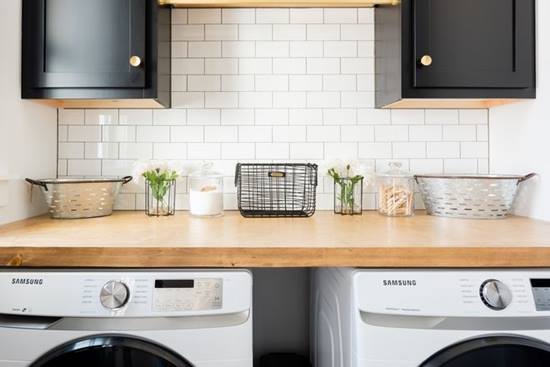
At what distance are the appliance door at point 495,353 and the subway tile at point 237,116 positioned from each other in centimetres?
120

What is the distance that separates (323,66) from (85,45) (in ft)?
3.29

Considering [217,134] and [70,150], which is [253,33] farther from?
[70,150]

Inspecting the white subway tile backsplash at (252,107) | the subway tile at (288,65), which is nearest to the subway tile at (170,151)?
the white subway tile backsplash at (252,107)

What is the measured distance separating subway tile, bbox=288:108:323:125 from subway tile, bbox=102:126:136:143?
2.46ft

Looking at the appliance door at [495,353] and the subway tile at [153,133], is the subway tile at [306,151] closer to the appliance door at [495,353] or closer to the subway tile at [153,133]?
the subway tile at [153,133]

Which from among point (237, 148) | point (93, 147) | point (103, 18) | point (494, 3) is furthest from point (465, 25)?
point (93, 147)

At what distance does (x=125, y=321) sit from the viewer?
0.92 metres

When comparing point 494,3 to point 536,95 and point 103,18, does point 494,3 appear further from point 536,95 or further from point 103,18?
point 103,18

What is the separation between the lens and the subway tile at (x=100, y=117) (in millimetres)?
1687

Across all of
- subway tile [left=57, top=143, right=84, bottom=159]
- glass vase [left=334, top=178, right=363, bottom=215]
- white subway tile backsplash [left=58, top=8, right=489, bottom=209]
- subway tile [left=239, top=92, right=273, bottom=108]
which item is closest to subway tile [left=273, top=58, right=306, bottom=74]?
white subway tile backsplash [left=58, top=8, right=489, bottom=209]

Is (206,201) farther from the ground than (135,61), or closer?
closer

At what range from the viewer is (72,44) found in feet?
4.53

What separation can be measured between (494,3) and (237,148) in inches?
46.7

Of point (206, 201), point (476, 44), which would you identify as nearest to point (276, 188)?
point (206, 201)
